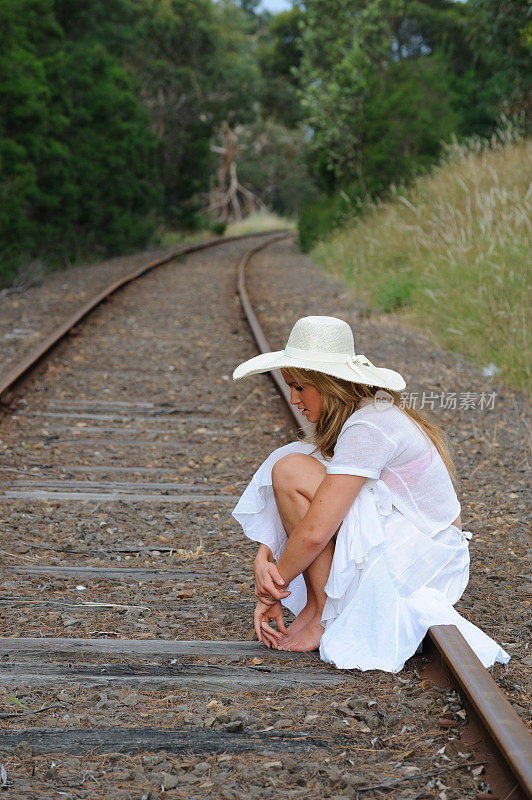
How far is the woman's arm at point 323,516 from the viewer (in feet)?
8.95

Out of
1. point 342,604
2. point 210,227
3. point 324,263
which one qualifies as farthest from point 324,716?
point 210,227

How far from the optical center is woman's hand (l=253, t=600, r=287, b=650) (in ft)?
9.78

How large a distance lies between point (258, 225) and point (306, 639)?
1515 inches

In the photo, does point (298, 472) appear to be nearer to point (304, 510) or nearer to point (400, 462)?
point (304, 510)

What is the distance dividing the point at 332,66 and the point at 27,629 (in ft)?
61.0

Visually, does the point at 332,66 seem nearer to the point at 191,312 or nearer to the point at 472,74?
the point at 472,74

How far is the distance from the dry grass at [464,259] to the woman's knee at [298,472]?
4350 mm

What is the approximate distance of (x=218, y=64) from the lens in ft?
95.7

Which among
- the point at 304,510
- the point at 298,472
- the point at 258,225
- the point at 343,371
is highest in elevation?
the point at 343,371

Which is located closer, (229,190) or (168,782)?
(168,782)

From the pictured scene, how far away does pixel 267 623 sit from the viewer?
9.87 ft
